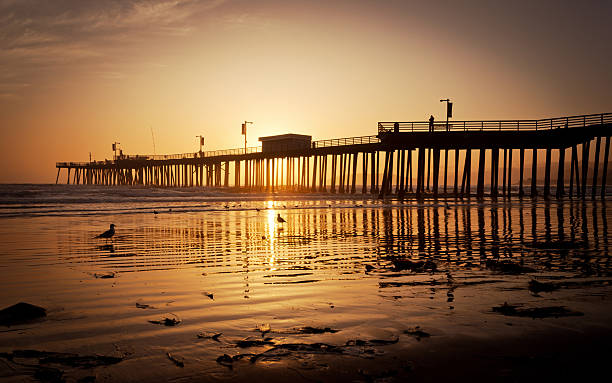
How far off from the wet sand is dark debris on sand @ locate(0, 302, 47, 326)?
166 mm

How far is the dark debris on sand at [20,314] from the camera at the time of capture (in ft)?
13.9

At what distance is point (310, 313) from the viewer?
4512 mm

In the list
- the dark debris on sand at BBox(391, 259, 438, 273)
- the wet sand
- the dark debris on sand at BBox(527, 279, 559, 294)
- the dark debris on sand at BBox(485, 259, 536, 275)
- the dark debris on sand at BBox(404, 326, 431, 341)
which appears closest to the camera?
the wet sand

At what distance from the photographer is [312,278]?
21.1ft

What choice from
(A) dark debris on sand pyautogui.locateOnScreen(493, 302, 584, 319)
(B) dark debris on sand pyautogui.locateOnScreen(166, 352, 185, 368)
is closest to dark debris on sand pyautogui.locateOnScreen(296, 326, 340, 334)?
(B) dark debris on sand pyautogui.locateOnScreen(166, 352, 185, 368)

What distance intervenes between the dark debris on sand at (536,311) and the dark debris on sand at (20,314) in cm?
493

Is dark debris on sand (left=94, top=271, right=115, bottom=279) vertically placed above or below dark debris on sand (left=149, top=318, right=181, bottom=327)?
below

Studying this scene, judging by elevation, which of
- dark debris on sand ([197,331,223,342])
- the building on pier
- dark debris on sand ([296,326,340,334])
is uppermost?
the building on pier

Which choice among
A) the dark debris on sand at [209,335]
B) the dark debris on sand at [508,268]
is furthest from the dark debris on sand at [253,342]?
the dark debris on sand at [508,268]

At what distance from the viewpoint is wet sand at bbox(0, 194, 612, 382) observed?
3.09 metres

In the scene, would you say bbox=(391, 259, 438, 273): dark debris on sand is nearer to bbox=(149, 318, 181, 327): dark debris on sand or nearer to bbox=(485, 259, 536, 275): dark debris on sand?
bbox=(485, 259, 536, 275): dark debris on sand

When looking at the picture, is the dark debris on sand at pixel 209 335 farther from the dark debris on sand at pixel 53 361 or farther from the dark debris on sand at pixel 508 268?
the dark debris on sand at pixel 508 268

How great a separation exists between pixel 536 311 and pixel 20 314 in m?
5.48

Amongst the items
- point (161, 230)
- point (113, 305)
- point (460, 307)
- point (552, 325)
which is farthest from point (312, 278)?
point (161, 230)
